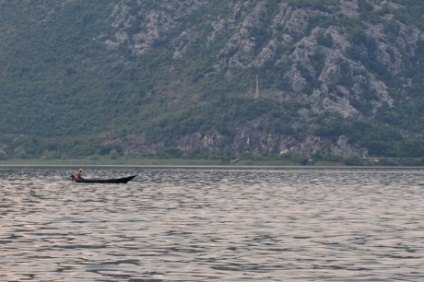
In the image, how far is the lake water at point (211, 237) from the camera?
62.3 meters

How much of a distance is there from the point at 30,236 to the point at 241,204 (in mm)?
39872

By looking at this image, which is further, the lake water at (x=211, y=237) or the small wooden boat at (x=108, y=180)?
the small wooden boat at (x=108, y=180)

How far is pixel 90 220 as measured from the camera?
310ft

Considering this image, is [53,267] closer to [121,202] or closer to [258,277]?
[258,277]

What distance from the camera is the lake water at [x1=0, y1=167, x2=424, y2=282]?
62344 millimetres

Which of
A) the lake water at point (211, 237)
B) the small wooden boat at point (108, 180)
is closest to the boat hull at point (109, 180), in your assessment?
the small wooden boat at point (108, 180)

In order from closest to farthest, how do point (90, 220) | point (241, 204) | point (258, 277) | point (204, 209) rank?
point (258, 277)
point (90, 220)
point (204, 209)
point (241, 204)

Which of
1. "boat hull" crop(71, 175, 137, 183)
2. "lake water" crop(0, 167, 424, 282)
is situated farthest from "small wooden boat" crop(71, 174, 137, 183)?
"lake water" crop(0, 167, 424, 282)

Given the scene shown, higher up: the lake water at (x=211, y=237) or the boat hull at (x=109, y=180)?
the boat hull at (x=109, y=180)

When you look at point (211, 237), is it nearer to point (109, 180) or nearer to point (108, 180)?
point (108, 180)

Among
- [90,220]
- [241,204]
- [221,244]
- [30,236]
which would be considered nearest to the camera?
[221,244]

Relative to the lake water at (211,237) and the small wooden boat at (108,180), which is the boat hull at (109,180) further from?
the lake water at (211,237)

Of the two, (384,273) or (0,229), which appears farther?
(0,229)

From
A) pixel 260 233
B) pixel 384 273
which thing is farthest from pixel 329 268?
pixel 260 233
